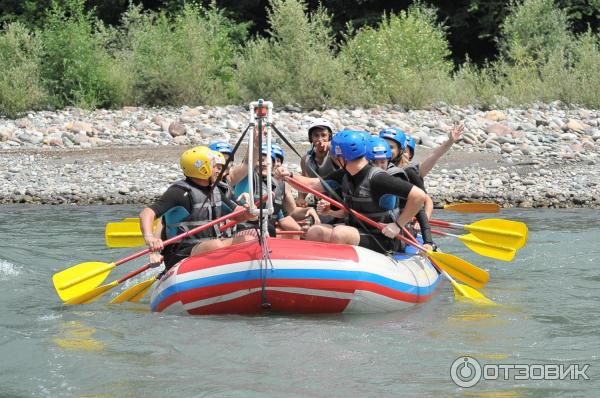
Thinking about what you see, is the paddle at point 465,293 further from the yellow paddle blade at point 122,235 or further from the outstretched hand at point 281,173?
the yellow paddle blade at point 122,235

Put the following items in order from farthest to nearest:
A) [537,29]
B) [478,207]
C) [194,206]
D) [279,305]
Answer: [537,29] < [478,207] < [194,206] < [279,305]

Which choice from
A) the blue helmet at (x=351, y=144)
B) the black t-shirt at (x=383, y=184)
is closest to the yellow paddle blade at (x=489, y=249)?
the black t-shirt at (x=383, y=184)

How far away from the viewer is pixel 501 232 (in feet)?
26.7

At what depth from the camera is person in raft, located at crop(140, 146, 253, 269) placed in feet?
23.6

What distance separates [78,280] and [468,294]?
8.98 feet

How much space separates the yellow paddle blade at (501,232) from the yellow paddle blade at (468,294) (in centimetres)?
52

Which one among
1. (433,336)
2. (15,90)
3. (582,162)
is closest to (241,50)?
(15,90)

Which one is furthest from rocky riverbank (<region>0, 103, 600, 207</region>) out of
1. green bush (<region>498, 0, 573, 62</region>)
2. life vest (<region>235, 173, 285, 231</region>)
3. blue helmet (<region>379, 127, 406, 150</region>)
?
life vest (<region>235, 173, 285, 231</region>)

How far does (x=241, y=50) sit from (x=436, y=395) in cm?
2257

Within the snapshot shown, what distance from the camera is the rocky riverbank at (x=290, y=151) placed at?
13.8 metres

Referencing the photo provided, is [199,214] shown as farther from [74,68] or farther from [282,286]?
[74,68]

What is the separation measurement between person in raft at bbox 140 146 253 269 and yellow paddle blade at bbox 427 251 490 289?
150cm

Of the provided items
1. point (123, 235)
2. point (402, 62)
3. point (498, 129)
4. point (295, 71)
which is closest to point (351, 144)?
point (123, 235)

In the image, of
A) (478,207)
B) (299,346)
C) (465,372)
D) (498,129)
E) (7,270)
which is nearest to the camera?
(465,372)
